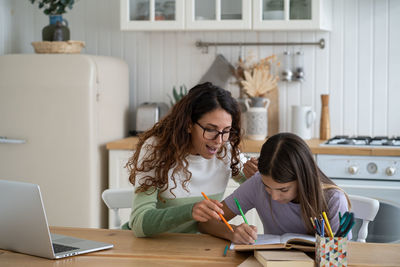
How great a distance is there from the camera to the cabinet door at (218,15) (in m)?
3.40

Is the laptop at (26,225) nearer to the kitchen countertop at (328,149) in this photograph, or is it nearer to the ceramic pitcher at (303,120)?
the kitchen countertop at (328,149)

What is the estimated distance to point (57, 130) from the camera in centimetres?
333

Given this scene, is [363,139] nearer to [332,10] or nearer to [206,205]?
[332,10]

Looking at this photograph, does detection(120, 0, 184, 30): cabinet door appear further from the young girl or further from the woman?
the young girl

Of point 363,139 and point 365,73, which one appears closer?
point 363,139

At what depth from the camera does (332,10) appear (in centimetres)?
365

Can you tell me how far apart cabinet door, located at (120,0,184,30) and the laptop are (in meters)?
2.02

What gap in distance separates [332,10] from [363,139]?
841 millimetres

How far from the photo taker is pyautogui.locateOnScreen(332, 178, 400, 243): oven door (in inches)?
110

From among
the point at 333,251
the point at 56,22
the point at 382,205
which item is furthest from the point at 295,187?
the point at 56,22

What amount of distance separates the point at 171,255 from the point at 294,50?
2.38 meters

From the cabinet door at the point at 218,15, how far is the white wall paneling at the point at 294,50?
13.7 inches

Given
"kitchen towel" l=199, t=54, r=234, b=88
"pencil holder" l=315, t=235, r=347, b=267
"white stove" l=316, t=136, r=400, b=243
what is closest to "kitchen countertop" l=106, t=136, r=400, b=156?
"white stove" l=316, t=136, r=400, b=243

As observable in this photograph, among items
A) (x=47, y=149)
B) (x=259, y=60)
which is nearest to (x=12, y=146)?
(x=47, y=149)
